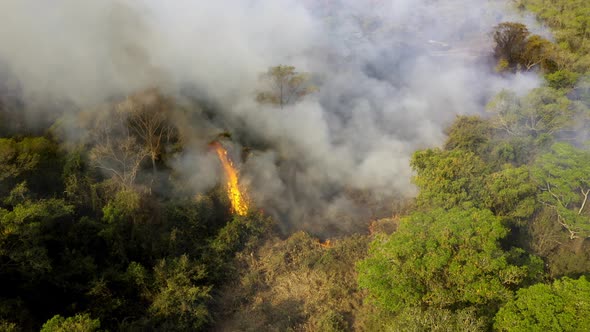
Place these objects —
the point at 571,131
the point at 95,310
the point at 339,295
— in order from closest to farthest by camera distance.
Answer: the point at 95,310 < the point at 339,295 < the point at 571,131

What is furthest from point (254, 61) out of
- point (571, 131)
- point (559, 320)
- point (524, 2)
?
point (524, 2)

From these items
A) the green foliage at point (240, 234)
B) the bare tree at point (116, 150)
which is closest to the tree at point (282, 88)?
the bare tree at point (116, 150)

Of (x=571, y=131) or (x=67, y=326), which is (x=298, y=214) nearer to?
(x=67, y=326)

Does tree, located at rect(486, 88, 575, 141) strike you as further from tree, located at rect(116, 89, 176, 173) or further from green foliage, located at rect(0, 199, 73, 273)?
green foliage, located at rect(0, 199, 73, 273)

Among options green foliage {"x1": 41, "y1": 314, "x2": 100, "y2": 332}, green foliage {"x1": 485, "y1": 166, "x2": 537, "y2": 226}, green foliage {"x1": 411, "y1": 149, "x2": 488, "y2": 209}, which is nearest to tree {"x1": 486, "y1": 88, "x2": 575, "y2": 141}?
green foliage {"x1": 485, "y1": 166, "x2": 537, "y2": 226}

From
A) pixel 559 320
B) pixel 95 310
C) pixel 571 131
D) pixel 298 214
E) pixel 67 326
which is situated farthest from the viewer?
pixel 571 131

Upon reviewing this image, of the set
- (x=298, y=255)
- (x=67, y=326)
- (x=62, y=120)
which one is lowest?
(x=67, y=326)

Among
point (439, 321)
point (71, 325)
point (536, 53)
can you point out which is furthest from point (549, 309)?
point (536, 53)

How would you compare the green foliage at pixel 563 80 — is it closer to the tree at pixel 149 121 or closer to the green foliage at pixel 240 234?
the green foliage at pixel 240 234
